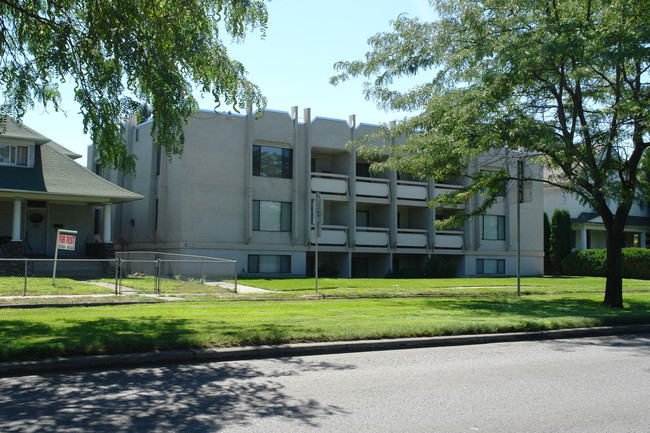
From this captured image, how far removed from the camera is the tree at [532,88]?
14750 millimetres

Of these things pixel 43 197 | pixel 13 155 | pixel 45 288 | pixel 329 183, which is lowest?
pixel 45 288

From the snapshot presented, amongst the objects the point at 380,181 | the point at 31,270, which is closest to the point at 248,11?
the point at 31,270

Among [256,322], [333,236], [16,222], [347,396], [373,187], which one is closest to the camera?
[347,396]

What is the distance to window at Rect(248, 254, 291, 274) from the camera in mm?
31703

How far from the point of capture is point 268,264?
106 feet

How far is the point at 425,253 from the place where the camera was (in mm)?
36906

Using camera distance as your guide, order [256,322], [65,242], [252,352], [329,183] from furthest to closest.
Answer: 1. [329,183]
2. [65,242]
3. [256,322]
4. [252,352]

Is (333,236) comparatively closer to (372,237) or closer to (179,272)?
(372,237)

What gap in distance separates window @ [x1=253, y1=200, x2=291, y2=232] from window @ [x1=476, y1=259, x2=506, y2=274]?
44.3 ft

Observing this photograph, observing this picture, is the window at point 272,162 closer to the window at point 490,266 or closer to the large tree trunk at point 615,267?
the window at point 490,266

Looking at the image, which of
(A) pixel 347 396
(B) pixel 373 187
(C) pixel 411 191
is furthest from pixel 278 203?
(A) pixel 347 396

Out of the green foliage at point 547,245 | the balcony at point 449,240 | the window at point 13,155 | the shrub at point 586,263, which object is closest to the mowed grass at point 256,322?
the window at point 13,155

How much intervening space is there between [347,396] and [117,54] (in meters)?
8.57

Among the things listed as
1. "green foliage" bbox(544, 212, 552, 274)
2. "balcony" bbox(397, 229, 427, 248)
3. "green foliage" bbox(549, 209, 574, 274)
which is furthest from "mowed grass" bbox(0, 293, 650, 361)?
"green foliage" bbox(544, 212, 552, 274)
